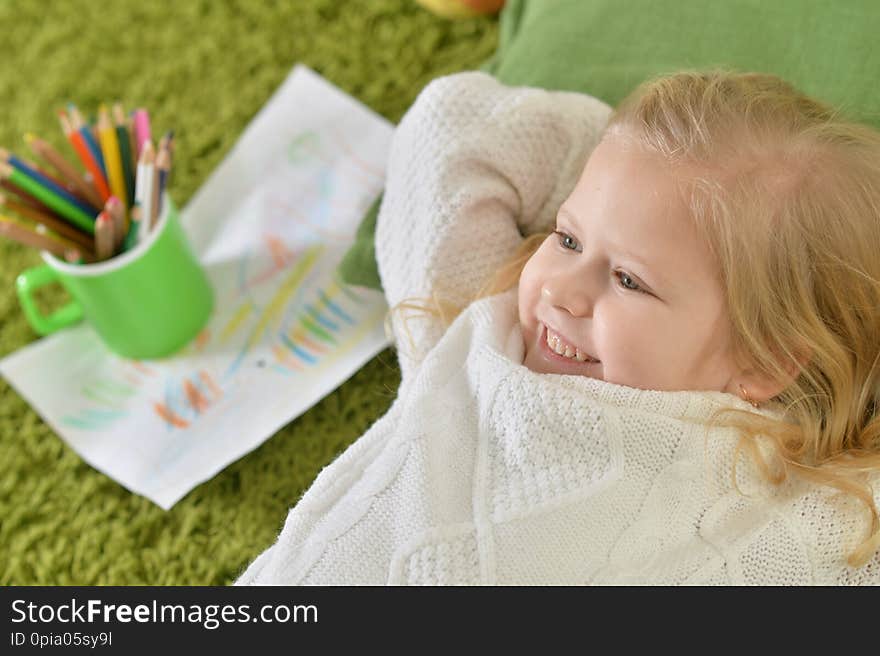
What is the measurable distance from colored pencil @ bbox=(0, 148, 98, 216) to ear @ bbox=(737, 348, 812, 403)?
1.98ft

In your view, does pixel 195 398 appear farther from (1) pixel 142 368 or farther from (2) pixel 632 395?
(2) pixel 632 395

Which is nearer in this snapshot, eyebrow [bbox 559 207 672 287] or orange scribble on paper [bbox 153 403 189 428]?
eyebrow [bbox 559 207 672 287]

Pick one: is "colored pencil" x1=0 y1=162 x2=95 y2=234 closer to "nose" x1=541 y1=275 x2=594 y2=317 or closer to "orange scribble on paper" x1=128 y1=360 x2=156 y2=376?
"orange scribble on paper" x1=128 y1=360 x2=156 y2=376

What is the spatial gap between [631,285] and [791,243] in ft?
0.35

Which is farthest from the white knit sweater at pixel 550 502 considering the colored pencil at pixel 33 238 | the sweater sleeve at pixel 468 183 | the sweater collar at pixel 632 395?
the colored pencil at pixel 33 238

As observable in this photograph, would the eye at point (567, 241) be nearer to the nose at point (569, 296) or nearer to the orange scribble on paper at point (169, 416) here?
the nose at point (569, 296)

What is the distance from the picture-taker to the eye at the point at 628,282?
709 mm

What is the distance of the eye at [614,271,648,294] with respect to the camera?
0.71 metres

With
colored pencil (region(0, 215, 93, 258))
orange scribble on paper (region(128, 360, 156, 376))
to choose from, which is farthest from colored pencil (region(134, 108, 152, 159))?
orange scribble on paper (region(128, 360, 156, 376))

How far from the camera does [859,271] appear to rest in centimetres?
70

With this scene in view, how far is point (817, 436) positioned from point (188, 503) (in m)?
0.54

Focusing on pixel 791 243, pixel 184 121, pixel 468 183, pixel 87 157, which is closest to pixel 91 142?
pixel 87 157

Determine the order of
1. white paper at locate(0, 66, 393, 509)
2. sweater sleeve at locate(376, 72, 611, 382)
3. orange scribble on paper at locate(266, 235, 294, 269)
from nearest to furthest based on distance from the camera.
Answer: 1. sweater sleeve at locate(376, 72, 611, 382)
2. white paper at locate(0, 66, 393, 509)
3. orange scribble on paper at locate(266, 235, 294, 269)
